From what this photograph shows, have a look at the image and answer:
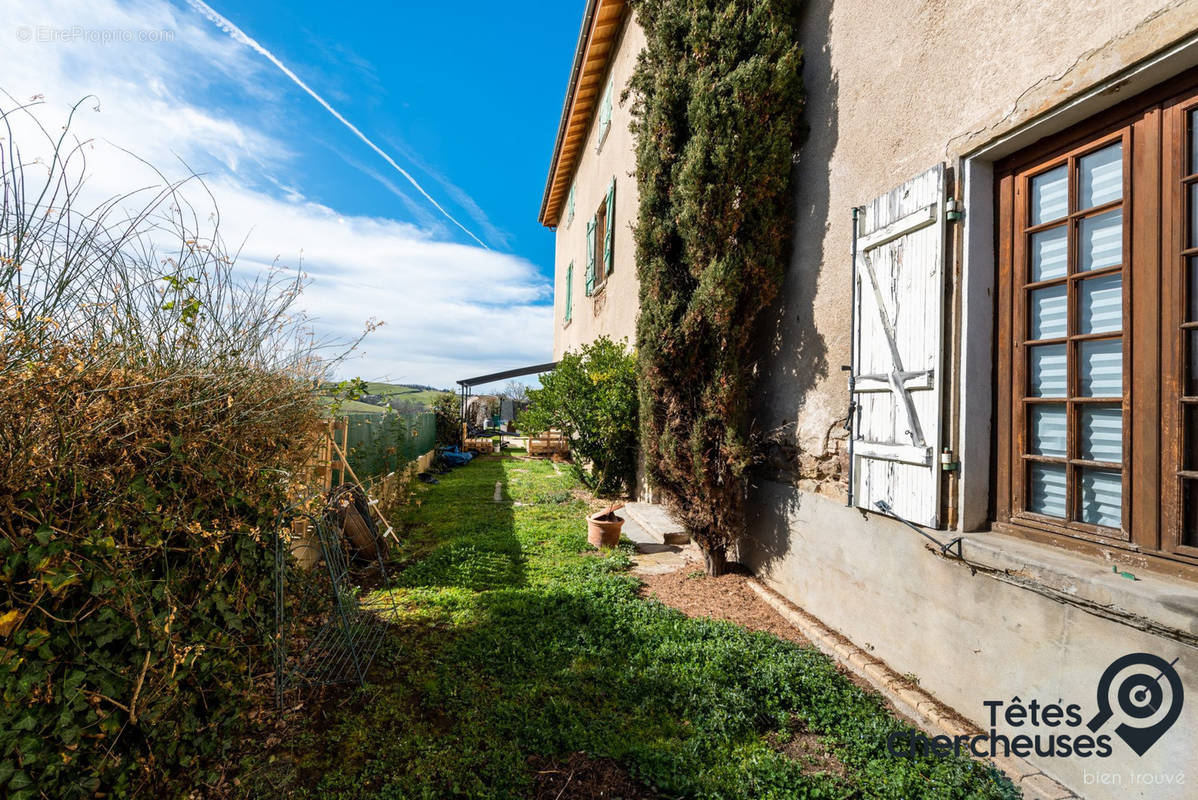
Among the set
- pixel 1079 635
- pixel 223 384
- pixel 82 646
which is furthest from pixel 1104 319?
pixel 82 646

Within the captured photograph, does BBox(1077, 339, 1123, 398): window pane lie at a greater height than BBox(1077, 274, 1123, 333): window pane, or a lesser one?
lesser

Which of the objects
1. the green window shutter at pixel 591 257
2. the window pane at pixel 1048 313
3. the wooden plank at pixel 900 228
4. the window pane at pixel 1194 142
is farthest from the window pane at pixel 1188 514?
the green window shutter at pixel 591 257

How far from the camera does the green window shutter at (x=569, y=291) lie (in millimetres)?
14367

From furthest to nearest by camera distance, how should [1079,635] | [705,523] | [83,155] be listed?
[705,523] → [1079,635] → [83,155]

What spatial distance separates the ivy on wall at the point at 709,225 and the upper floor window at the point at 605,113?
4.86 metres

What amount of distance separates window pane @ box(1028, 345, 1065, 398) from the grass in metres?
1.83

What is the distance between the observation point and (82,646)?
1.80 meters

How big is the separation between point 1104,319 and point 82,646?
14.0ft

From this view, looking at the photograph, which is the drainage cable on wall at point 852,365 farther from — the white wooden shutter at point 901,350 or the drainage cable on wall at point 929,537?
the drainage cable on wall at point 929,537

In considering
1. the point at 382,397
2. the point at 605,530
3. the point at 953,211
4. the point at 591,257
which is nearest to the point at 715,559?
the point at 605,530

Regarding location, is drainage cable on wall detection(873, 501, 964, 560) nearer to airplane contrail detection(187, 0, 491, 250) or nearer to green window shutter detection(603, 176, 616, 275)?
airplane contrail detection(187, 0, 491, 250)

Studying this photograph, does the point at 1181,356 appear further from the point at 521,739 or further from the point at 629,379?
the point at 629,379

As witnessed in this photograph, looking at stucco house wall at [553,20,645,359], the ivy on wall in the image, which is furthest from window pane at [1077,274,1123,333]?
stucco house wall at [553,20,645,359]

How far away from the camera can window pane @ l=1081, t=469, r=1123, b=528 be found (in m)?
2.31
